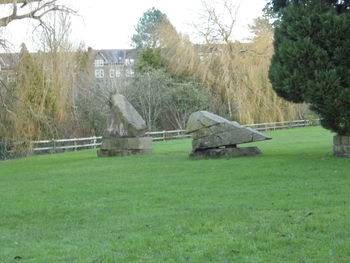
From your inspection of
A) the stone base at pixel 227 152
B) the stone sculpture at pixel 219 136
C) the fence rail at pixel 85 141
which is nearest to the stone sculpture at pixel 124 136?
the fence rail at pixel 85 141

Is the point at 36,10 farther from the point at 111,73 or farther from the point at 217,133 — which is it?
the point at 111,73

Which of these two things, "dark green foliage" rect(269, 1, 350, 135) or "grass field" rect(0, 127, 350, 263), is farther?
"dark green foliage" rect(269, 1, 350, 135)

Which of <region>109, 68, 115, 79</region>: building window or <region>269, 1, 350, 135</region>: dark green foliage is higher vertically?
<region>109, 68, 115, 79</region>: building window

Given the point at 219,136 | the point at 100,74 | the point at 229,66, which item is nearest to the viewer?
the point at 219,136

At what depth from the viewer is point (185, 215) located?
758 cm

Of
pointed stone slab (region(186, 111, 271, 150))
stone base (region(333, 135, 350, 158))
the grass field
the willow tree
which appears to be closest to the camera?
the grass field

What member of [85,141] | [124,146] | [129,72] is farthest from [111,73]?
[124,146]

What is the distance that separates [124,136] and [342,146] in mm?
8644

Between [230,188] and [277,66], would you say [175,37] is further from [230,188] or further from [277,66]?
[230,188]

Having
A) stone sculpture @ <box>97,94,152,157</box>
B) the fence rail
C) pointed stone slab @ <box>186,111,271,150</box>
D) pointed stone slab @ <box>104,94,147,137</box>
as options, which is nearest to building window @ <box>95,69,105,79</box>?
the fence rail

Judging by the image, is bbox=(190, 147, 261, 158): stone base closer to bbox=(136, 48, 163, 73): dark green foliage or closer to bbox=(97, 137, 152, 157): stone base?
bbox=(97, 137, 152, 157): stone base

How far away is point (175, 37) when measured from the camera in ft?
126

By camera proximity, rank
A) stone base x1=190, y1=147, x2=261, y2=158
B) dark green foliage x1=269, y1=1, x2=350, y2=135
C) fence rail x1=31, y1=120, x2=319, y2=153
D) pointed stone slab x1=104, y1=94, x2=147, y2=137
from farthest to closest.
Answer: fence rail x1=31, y1=120, x2=319, y2=153
pointed stone slab x1=104, y1=94, x2=147, y2=137
stone base x1=190, y1=147, x2=261, y2=158
dark green foliage x1=269, y1=1, x2=350, y2=135

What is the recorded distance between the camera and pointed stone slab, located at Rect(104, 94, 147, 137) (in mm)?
20500
